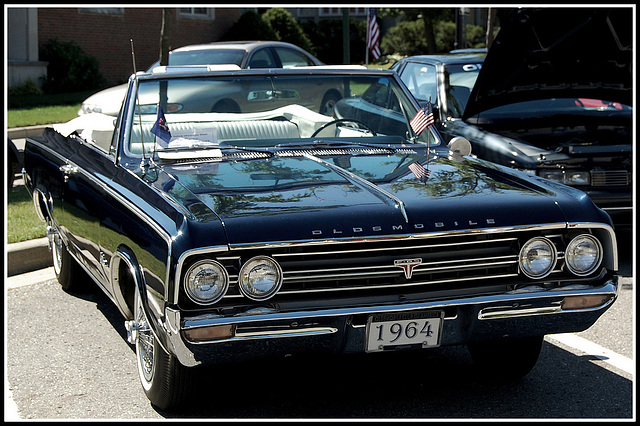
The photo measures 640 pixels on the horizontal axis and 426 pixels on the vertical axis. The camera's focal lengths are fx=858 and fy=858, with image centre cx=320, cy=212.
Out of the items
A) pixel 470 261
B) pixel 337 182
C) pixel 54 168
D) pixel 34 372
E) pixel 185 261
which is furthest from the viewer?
pixel 54 168

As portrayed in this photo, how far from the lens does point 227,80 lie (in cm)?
523

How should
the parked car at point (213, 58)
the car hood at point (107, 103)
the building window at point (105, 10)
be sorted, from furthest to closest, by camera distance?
1. the building window at point (105, 10)
2. the parked car at point (213, 58)
3. the car hood at point (107, 103)

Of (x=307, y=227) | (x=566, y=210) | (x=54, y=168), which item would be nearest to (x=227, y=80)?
(x=54, y=168)

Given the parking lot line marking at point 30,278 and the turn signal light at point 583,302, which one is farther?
the parking lot line marking at point 30,278

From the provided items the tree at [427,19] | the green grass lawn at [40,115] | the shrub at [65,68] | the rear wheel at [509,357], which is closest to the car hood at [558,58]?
the rear wheel at [509,357]

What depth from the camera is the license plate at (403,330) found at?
360 centimetres

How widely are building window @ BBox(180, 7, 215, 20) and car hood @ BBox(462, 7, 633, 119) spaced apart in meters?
18.0

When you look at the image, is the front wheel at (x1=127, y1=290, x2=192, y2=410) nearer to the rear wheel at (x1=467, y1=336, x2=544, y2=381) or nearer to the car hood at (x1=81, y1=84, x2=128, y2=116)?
the rear wheel at (x1=467, y1=336, x2=544, y2=381)

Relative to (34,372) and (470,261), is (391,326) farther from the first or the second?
(34,372)

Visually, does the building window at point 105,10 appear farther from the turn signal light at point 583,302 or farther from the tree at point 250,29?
the turn signal light at point 583,302

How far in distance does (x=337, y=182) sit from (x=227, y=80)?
1439mm

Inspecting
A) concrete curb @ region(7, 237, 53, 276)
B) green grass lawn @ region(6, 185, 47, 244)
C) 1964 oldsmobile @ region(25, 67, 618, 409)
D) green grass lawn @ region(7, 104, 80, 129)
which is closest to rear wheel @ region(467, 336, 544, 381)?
A: 1964 oldsmobile @ region(25, 67, 618, 409)

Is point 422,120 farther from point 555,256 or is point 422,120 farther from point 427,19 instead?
point 427,19

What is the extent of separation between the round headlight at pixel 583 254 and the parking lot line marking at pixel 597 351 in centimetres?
104
